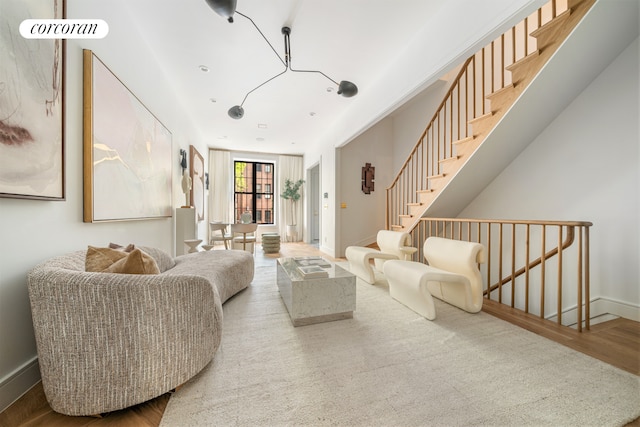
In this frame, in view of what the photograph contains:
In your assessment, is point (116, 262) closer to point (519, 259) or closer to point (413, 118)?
point (519, 259)

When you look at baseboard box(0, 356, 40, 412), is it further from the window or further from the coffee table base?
the window

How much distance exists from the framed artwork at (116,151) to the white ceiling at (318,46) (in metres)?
0.81

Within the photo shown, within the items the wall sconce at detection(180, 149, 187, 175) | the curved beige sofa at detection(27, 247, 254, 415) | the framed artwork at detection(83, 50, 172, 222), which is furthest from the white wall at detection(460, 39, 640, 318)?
the wall sconce at detection(180, 149, 187, 175)

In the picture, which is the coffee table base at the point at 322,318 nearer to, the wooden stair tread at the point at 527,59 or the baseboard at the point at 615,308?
the baseboard at the point at 615,308

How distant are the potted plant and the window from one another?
0.71 m

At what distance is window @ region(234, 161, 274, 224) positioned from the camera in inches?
301

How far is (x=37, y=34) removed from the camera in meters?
1.29

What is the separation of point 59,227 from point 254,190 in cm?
635

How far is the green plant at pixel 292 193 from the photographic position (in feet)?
24.3

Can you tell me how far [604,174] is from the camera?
2516mm

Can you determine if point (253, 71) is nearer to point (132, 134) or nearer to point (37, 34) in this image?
point (132, 134)

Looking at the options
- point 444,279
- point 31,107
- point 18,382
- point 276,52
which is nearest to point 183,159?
point 276,52

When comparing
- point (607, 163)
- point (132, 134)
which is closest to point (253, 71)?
point (132, 134)

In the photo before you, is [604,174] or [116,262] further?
[604,174]
